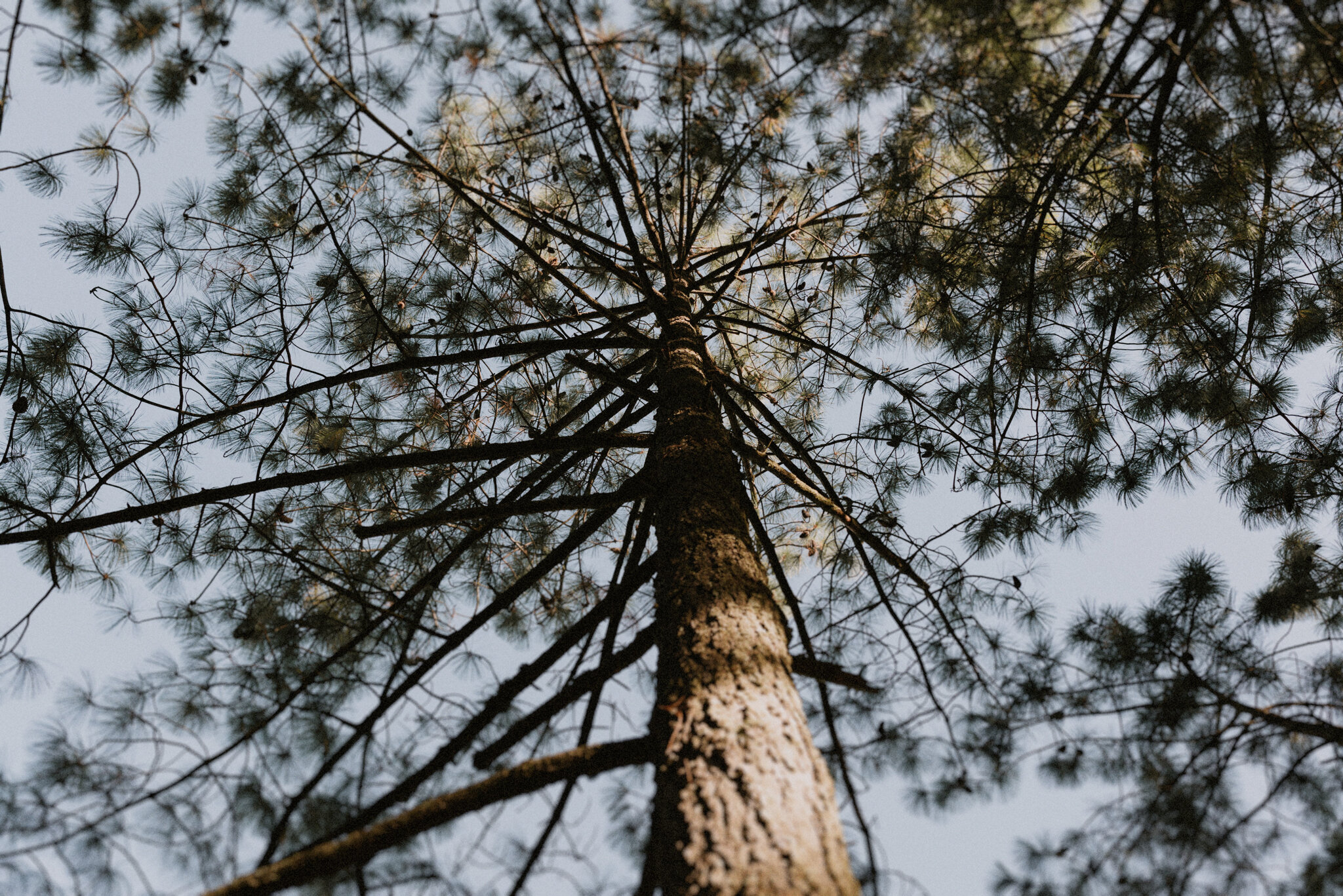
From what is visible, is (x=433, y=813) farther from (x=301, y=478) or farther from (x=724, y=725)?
(x=301, y=478)

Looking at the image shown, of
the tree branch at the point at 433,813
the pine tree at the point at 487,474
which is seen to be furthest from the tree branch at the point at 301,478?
the tree branch at the point at 433,813

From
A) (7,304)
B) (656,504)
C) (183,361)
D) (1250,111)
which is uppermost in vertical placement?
(183,361)

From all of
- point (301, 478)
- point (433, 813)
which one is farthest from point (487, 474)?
point (433, 813)

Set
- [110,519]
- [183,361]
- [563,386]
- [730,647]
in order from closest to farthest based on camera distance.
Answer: [730,647], [110,519], [183,361], [563,386]

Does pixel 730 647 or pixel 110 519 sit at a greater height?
pixel 110 519

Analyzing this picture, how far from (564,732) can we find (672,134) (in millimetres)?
2655

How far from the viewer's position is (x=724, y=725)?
5.28 feet

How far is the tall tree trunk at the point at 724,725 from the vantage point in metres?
1.35

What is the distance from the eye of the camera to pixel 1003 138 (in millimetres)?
2547

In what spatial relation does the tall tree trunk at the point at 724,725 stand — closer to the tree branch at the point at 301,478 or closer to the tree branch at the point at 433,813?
the tree branch at the point at 433,813

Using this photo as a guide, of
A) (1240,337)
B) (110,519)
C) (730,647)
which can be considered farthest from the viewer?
(1240,337)

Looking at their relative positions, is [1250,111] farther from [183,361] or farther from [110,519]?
[183,361]

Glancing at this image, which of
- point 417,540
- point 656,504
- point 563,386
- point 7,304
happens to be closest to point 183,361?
point 7,304

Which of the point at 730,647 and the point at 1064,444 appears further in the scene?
the point at 1064,444
